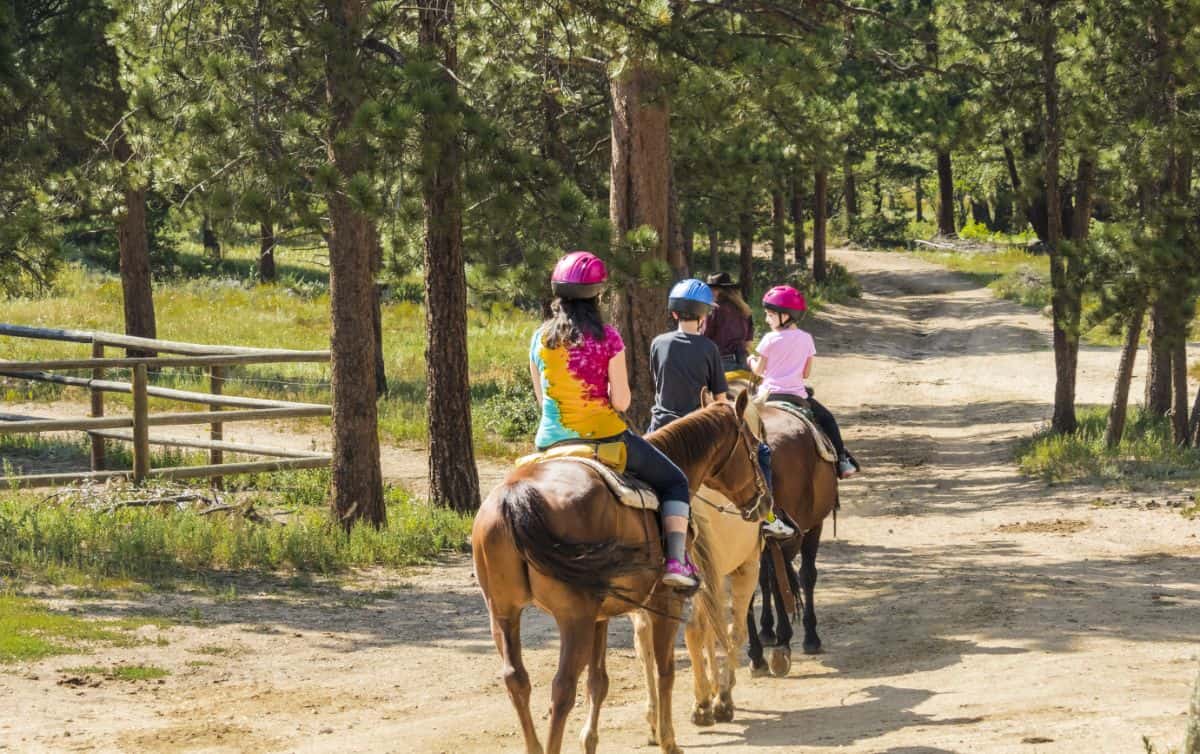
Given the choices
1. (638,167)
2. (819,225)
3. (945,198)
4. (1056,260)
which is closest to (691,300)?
(638,167)

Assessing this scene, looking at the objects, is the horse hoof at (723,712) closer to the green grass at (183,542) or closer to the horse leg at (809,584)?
the horse leg at (809,584)

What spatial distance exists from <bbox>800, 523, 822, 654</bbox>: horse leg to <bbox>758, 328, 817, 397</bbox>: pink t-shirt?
1.13 m

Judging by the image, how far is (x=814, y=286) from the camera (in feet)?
145

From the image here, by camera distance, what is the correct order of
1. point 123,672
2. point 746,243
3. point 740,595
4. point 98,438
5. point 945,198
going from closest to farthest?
1. point 740,595
2. point 123,672
3. point 98,438
4. point 746,243
5. point 945,198

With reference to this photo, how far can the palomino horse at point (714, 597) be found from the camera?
8.28 metres

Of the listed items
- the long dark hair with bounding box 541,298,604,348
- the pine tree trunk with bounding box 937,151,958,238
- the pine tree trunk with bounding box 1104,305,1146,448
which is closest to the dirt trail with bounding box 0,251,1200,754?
the long dark hair with bounding box 541,298,604,348

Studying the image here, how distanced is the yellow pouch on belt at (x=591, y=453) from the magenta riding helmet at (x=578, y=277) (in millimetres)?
753

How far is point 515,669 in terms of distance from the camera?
6863 millimetres

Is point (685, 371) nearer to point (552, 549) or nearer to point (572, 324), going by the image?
point (572, 324)

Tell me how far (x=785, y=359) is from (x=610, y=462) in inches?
161

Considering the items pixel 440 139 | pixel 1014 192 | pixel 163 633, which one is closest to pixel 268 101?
pixel 440 139

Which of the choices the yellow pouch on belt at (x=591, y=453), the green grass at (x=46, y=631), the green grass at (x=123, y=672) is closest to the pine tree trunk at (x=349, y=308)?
the green grass at (x=46, y=631)

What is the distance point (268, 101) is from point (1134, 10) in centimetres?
1196

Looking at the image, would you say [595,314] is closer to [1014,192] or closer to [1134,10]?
[1134,10]
